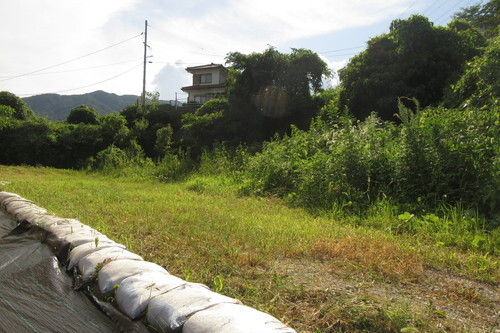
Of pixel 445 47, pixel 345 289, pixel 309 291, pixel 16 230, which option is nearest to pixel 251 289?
pixel 309 291

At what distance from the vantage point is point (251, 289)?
6.59 feet

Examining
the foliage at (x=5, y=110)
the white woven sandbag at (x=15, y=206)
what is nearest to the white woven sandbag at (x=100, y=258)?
the white woven sandbag at (x=15, y=206)

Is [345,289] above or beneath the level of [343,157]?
beneath

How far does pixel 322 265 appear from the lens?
239cm

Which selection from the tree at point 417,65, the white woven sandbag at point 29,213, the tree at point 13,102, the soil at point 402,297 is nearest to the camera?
the soil at point 402,297

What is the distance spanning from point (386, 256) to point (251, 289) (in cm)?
109

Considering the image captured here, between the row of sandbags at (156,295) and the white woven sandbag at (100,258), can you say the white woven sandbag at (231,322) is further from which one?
the white woven sandbag at (100,258)

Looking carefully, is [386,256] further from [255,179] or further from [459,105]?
[459,105]

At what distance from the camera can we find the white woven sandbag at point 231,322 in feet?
4.73

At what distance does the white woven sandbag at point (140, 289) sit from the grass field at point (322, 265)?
0.23 m

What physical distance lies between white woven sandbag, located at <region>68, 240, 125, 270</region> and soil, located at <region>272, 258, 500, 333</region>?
1366 millimetres

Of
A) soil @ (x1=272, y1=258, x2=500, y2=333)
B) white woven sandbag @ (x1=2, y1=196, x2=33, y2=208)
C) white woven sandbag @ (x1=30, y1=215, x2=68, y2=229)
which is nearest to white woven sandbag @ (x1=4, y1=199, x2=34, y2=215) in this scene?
white woven sandbag @ (x1=2, y1=196, x2=33, y2=208)

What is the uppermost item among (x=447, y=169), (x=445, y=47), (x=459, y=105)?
(x=445, y=47)

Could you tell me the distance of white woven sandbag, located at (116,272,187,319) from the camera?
1.86 metres
